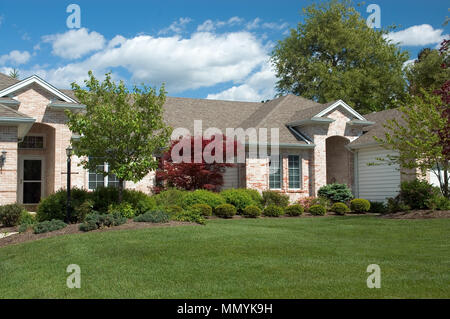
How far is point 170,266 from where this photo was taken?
25.8 ft

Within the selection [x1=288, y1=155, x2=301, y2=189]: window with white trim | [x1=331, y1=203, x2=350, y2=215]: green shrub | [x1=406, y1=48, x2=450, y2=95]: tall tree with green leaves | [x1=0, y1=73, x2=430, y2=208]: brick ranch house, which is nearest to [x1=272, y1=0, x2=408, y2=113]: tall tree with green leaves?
[x1=406, y1=48, x2=450, y2=95]: tall tree with green leaves

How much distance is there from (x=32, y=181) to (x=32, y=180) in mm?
57

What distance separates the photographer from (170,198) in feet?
55.7

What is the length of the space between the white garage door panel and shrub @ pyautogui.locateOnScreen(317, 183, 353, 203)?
429cm

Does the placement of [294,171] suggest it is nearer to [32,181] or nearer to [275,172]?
[275,172]

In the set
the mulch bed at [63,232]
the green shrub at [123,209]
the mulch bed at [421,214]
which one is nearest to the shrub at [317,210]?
the mulch bed at [421,214]

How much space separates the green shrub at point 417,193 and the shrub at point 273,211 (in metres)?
4.99

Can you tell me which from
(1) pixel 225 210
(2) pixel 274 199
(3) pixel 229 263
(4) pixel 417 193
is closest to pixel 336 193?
(2) pixel 274 199

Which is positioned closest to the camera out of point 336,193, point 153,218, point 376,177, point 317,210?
point 153,218

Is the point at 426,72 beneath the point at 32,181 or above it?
above

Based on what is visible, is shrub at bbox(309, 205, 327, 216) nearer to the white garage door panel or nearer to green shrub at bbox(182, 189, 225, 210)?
green shrub at bbox(182, 189, 225, 210)

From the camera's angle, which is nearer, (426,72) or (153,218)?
(153,218)

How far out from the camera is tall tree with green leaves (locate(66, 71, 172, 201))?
13.8 m
